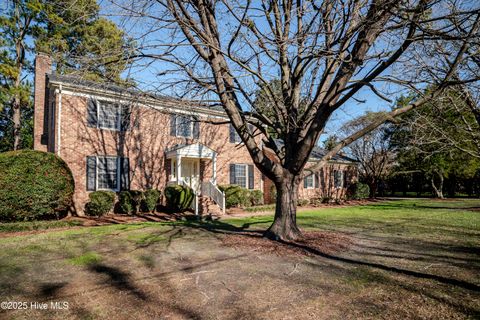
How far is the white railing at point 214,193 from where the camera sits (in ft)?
50.6

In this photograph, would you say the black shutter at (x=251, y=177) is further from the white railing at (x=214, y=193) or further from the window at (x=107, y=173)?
the window at (x=107, y=173)

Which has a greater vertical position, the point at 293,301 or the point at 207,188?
the point at 207,188

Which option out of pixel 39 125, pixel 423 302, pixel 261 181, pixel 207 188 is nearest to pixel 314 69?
pixel 423 302

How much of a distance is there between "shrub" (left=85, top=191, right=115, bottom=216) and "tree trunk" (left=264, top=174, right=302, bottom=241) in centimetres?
896

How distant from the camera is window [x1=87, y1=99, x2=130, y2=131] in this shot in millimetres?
14039

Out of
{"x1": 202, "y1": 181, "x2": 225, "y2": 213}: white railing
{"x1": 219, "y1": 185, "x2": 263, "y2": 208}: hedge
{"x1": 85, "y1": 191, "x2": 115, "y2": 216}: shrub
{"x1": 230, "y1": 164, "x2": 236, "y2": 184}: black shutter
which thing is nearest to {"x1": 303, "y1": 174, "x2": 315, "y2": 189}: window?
{"x1": 219, "y1": 185, "x2": 263, "y2": 208}: hedge

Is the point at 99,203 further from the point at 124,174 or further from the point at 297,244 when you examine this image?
the point at 297,244

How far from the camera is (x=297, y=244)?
6930 millimetres

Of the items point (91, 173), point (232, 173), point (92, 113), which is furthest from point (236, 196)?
point (92, 113)

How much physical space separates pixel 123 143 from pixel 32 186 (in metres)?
4.84

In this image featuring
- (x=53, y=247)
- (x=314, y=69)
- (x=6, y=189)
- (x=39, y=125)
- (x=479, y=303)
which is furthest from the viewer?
(x=39, y=125)

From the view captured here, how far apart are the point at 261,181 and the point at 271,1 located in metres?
14.4

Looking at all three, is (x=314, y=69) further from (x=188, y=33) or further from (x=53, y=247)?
(x=53, y=247)

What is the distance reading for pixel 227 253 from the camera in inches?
245
